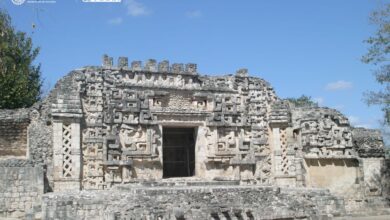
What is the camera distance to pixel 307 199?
43.3 ft

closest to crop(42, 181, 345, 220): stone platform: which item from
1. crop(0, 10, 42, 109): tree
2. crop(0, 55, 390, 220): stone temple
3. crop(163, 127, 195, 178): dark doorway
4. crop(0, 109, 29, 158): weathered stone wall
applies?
crop(0, 55, 390, 220): stone temple

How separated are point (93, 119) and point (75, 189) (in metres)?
2.20

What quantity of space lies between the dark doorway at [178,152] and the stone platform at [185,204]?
3.89m

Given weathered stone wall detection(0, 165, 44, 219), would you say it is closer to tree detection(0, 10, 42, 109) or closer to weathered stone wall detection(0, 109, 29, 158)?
weathered stone wall detection(0, 109, 29, 158)

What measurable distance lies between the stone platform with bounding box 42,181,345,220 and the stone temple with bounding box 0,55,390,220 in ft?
0.09

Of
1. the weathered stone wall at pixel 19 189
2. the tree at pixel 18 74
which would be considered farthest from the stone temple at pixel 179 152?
the tree at pixel 18 74

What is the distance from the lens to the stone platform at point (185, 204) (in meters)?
11.0

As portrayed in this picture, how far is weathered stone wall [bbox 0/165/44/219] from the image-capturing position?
12.9 meters

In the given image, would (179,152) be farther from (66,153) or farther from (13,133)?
(13,133)

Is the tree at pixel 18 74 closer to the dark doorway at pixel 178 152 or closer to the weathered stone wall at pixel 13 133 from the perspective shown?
the weathered stone wall at pixel 13 133

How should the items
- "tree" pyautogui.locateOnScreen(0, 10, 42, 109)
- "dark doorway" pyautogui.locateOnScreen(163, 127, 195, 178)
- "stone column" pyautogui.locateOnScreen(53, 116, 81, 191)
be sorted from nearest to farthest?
"stone column" pyautogui.locateOnScreen(53, 116, 81, 191), "dark doorway" pyautogui.locateOnScreen(163, 127, 195, 178), "tree" pyautogui.locateOnScreen(0, 10, 42, 109)

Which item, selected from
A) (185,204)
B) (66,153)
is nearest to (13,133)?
(66,153)

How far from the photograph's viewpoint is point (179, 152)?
56.5ft

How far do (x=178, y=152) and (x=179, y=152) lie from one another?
4cm
